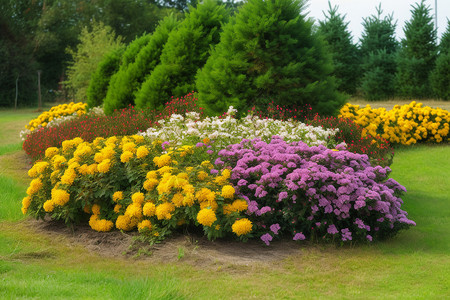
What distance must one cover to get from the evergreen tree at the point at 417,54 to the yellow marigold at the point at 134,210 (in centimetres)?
1953

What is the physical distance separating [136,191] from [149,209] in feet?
1.71

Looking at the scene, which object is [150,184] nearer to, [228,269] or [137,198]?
[137,198]

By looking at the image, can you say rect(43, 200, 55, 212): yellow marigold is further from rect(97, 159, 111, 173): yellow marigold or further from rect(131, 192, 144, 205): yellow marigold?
rect(131, 192, 144, 205): yellow marigold

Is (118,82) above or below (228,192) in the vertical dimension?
above

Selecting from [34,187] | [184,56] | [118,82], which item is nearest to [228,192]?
[34,187]

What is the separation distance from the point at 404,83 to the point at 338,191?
1892 cm

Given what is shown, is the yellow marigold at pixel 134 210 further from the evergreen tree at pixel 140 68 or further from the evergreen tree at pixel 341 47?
the evergreen tree at pixel 341 47

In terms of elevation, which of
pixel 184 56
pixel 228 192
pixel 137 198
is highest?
pixel 184 56

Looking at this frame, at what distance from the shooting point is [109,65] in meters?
15.4

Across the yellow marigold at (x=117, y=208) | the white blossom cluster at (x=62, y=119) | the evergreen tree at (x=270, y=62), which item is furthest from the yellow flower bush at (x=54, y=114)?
the yellow marigold at (x=117, y=208)

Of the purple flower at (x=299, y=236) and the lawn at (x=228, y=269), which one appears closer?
the lawn at (x=228, y=269)

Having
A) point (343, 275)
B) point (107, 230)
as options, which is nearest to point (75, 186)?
point (107, 230)

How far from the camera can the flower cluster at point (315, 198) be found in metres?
4.92

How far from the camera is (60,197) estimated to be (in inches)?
210
